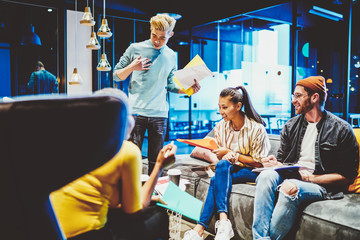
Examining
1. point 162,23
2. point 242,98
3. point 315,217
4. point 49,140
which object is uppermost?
point 162,23

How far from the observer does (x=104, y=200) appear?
1008 millimetres

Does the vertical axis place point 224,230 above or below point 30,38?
below

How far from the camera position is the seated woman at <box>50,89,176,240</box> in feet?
3.12

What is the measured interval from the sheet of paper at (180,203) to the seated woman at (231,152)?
25.6 inches

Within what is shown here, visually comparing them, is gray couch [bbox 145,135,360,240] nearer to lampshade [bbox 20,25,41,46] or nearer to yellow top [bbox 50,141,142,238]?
yellow top [bbox 50,141,142,238]

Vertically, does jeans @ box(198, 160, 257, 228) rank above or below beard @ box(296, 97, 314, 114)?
below

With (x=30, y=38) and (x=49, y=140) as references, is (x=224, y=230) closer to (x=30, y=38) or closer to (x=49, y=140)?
(x=49, y=140)

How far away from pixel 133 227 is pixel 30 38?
217 inches

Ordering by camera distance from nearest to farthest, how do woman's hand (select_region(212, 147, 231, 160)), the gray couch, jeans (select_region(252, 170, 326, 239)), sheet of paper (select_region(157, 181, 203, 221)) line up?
sheet of paper (select_region(157, 181, 203, 221))
the gray couch
jeans (select_region(252, 170, 326, 239))
woman's hand (select_region(212, 147, 231, 160))

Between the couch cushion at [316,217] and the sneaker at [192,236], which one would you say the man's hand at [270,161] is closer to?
the couch cushion at [316,217]

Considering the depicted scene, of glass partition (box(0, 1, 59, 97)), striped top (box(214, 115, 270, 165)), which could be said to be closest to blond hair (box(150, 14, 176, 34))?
striped top (box(214, 115, 270, 165))

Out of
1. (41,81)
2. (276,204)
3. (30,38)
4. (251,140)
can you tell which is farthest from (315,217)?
(30,38)

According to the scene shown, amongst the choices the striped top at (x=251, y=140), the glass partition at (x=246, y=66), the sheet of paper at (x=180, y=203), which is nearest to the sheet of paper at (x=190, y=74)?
the striped top at (x=251, y=140)

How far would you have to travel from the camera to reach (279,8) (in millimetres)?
5918
